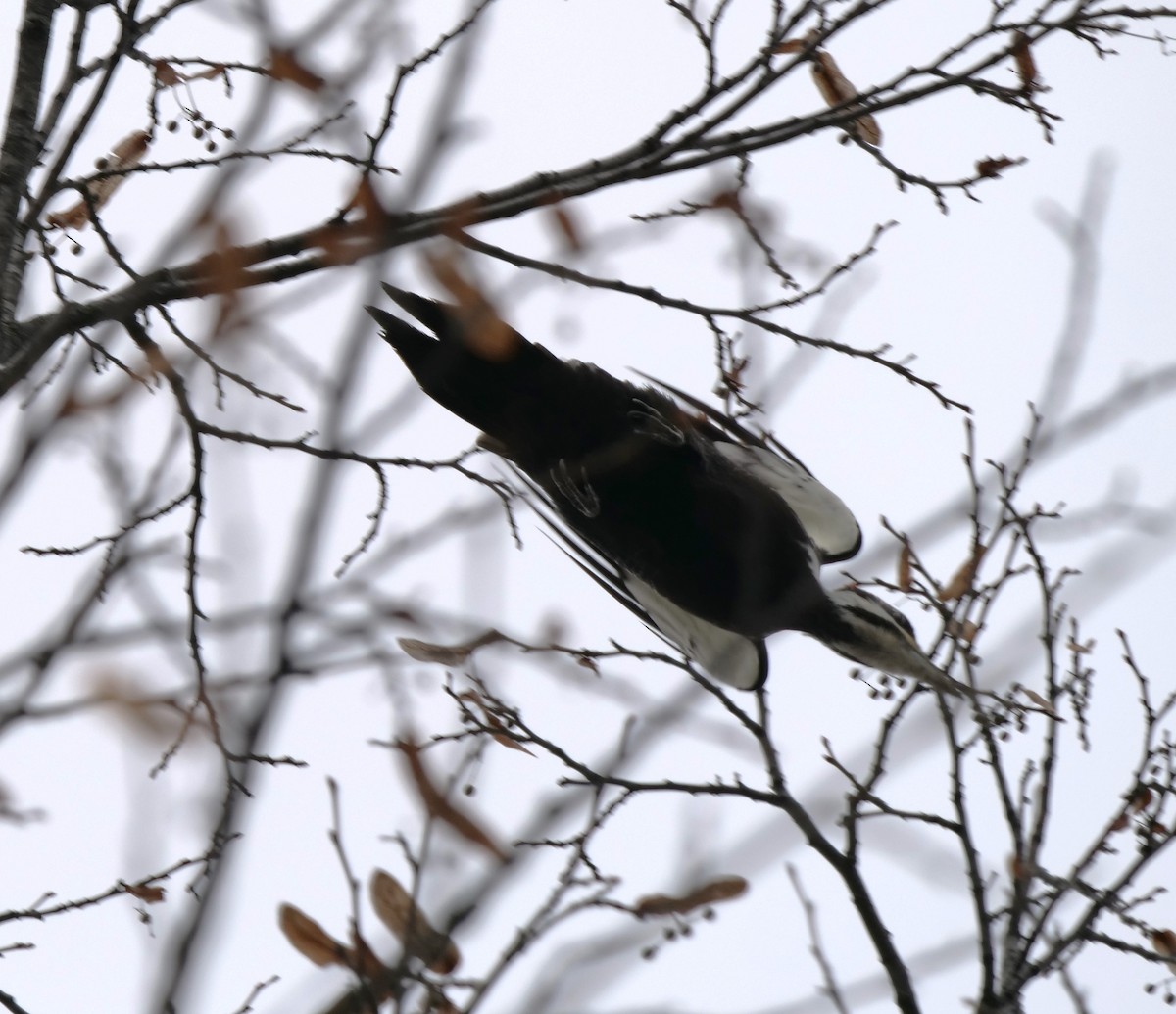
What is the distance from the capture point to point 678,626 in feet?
15.0

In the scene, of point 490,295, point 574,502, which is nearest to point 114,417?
point 490,295

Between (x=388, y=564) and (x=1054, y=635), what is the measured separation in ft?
7.56

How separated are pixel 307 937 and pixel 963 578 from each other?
2047mm

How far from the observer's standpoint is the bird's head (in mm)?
3980

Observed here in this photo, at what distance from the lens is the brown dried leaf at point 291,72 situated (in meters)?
1.74

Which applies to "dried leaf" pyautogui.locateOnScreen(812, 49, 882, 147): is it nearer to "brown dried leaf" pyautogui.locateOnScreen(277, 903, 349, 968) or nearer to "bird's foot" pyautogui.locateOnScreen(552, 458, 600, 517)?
"bird's foot" pyautogui.locateOnScreen(552, 458, 600, 517)

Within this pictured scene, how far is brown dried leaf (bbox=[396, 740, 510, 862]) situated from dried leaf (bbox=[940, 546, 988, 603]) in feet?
7.25

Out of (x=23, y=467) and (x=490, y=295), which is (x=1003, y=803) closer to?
(x=490, y=295)

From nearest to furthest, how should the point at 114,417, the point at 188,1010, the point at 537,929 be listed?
the point at 188,1010 → the point at 537,929 → the point at 114,417

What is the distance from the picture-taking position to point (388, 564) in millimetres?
1752

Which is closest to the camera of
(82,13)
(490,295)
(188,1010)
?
(188,1010)

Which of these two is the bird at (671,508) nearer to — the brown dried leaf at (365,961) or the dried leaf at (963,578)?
the dried leaf at (963,578)

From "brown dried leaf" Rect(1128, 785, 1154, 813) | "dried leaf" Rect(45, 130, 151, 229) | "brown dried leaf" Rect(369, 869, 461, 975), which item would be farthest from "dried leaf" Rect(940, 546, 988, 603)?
"dried leaf" Rect(45, 130, 151, 229)

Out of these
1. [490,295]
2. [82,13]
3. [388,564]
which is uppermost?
[82,13]
